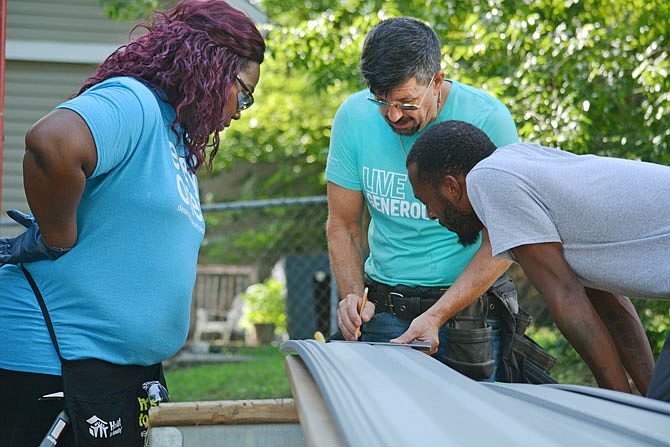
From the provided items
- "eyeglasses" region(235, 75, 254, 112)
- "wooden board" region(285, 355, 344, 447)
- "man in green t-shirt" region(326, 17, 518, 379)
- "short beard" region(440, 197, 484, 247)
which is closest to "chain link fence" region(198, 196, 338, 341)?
"man in green t-shirt" region(326, 17, 518, 379)

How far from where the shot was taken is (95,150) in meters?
1.91

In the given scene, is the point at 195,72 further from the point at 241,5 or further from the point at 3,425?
the point at 241,5

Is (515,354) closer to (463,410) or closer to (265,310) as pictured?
(463,410)

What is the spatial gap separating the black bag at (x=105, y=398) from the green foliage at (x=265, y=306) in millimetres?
12161

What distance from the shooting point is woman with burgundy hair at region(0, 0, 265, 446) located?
2.04 m

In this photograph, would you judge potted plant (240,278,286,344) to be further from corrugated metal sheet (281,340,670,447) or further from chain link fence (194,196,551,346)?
corrugated metal sheet (281,340,670,447)

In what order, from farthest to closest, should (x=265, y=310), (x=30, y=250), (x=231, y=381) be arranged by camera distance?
(x=265, y=310), (x=231, y=381), (x=30, y=250)

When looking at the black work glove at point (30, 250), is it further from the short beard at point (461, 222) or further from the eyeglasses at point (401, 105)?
the eyeglasses at point (401, 105)

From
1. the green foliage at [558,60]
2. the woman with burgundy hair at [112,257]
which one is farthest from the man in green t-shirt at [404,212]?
the green foliage at [558,60]

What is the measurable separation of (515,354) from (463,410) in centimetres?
164

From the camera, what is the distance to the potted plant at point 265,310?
14.5 meters

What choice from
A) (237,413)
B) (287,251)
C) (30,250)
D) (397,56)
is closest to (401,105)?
(397,56)

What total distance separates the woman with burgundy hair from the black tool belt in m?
0.98

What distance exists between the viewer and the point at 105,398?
216cm
